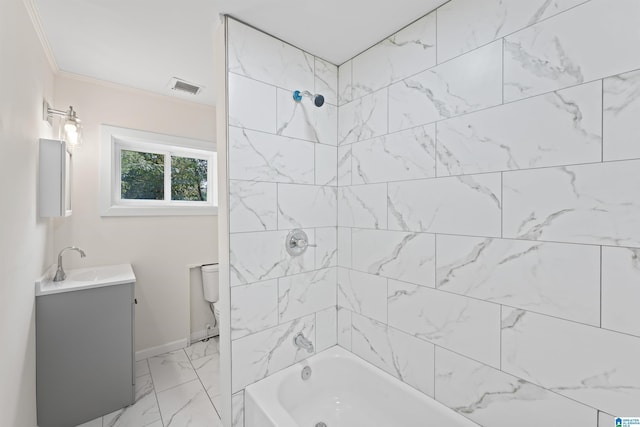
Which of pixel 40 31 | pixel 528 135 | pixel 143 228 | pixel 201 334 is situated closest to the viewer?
pixel 528 135

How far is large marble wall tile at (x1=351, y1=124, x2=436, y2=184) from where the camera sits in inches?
54.6

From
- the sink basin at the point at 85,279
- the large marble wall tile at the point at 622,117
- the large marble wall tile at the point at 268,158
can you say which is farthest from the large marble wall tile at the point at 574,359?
the sink basin at the point at 85,279

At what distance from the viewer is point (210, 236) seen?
2.80 m

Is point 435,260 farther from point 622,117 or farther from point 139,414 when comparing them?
point 139,414

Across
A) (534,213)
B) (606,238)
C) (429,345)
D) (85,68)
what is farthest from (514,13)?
(85,68)

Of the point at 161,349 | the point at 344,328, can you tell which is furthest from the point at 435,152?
the point at 161,349

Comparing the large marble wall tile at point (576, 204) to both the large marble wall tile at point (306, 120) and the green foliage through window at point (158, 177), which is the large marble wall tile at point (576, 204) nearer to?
the large marble wall tile at point (306, 120)

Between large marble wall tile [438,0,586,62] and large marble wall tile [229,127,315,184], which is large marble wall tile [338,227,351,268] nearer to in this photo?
large marble wall tile [229,127,315,184]

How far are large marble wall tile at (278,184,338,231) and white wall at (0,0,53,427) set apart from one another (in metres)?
1.20

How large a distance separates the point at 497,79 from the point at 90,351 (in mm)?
2762

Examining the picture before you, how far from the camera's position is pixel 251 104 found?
4.92ft

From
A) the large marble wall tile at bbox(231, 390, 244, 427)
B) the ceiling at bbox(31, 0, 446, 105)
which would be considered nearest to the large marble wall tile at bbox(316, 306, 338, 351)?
the large marble wall tile at bbox(231, 390, 244, 427)

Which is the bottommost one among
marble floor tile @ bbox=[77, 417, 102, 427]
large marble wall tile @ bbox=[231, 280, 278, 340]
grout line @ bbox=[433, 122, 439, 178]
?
marble floor tile @ bbox=[77, 417, 102, 427]

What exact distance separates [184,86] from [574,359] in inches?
116
